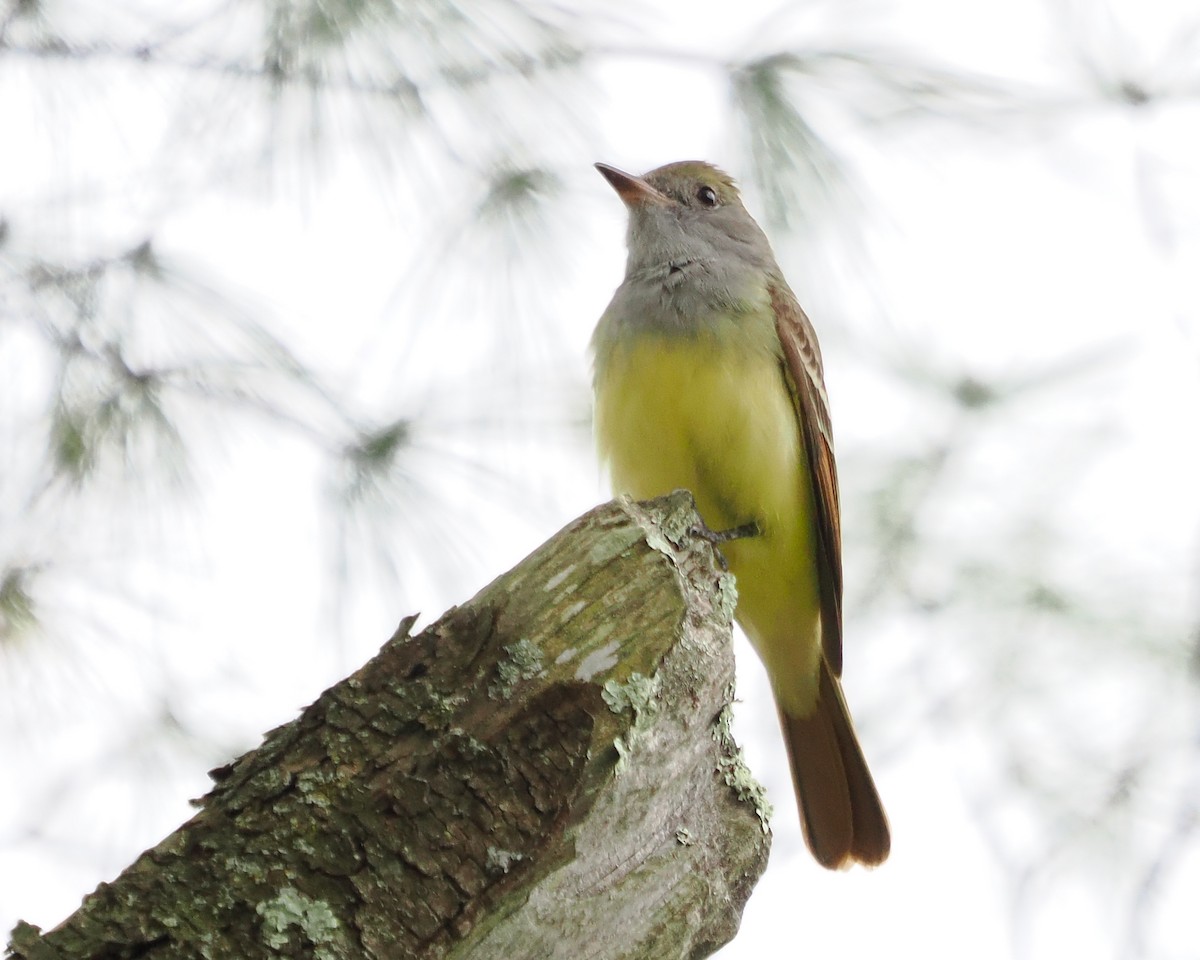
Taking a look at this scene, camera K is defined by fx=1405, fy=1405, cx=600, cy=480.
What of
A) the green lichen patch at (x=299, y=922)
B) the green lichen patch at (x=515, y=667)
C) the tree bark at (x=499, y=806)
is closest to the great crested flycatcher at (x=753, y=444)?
the tree bark at (x=499, y=806)

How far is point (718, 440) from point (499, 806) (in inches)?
84.8

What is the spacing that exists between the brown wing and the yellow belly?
4 centimetres

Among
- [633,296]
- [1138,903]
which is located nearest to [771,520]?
[633,296]

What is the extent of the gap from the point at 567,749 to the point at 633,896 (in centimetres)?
27

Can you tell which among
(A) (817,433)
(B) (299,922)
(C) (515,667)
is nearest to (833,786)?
(A) (817,433)

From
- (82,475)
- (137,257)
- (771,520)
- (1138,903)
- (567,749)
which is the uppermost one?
(137,257)

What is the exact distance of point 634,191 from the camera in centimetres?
490

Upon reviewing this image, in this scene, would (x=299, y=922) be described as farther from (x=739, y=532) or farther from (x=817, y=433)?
(x=817, y=433)

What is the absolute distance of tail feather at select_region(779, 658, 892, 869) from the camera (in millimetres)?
4387

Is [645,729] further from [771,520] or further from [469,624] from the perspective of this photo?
[771,520]

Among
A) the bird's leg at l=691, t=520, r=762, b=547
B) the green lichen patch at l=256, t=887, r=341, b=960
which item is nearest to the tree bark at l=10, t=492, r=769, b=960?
the green lichen patch at l=256, t=887, r=341, b=960

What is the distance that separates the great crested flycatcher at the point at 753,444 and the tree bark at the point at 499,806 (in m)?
1.72

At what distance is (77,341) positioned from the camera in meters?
3.71

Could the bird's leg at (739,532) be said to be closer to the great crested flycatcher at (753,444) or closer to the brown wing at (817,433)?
the great crested flycatcher at (753,444)
